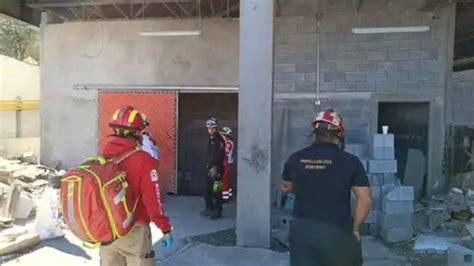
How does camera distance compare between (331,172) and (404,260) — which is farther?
(404,260)

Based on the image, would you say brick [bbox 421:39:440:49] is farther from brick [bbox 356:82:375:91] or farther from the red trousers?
the red trousers

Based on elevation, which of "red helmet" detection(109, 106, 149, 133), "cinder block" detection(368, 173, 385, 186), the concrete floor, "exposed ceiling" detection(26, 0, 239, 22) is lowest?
the concrete floor

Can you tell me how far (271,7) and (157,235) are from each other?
305 centimetres

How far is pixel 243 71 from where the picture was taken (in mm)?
6363

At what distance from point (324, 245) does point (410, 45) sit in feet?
23.3

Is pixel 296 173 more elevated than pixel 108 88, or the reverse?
pixel 108 88

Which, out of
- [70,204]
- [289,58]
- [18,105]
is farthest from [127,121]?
[18,105]

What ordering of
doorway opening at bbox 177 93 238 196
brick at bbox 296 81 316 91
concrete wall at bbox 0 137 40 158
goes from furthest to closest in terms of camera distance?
concrete wall at bbox 0 137 40 158
doorway opening at bbox 177 93 238 196
brick at bbox 296 81 316 91

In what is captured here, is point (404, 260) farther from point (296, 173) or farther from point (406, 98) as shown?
point (406, 98)

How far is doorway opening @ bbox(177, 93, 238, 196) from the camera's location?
11.6 m

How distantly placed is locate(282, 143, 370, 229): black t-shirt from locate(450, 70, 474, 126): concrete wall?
7023mm

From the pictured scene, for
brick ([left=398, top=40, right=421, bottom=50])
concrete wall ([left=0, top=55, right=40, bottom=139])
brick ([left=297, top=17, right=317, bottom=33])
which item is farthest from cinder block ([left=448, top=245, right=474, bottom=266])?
concrete wall ([left=0, top=55, right=40, bottom=139])

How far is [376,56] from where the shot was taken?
9.73 metres

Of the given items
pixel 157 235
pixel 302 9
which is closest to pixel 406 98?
pixel 302 9
